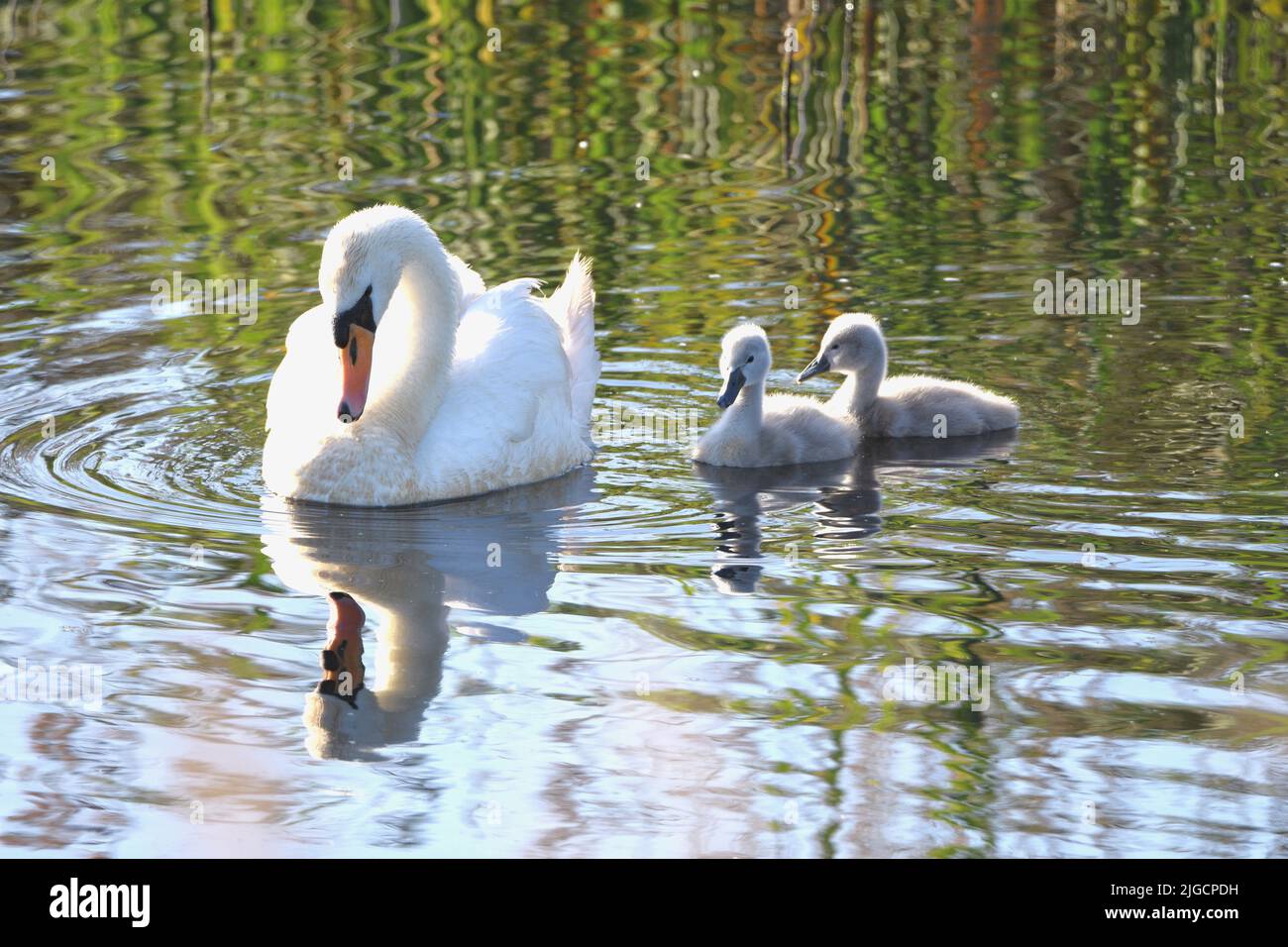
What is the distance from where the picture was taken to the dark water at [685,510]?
508 centimetres

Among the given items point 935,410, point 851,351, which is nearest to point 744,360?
point 851,351

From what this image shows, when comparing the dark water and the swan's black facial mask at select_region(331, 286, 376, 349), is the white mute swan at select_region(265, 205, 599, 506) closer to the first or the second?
the swan's black facial mask at select_region(331, 286, 376, 349)

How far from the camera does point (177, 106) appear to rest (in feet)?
51.5

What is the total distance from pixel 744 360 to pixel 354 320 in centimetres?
181

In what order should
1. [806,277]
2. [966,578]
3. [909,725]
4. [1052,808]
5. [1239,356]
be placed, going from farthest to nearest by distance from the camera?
1. [806,277]
2. [1239,356]
3. [966,578]
4. [909,725]
5. [1052,808]

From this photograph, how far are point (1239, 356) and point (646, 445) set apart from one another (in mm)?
2839

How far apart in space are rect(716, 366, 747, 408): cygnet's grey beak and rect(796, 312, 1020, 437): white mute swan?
19.0 inches

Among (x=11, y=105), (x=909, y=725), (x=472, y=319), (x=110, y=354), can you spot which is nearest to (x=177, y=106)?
(x=11, y=105)

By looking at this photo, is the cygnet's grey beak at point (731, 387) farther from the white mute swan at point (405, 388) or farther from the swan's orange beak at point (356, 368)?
the swan's orange beak at point (356, 368)

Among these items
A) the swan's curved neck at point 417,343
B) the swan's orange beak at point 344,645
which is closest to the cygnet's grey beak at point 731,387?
the swan's curved neck at point 417,343

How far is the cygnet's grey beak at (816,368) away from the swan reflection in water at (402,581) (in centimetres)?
114

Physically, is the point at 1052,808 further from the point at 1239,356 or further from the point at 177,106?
the point at 177,106

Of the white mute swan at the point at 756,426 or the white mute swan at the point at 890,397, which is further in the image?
the white mute swan at the point at 890,397

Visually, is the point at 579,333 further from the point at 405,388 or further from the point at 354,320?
the point at 354,320
